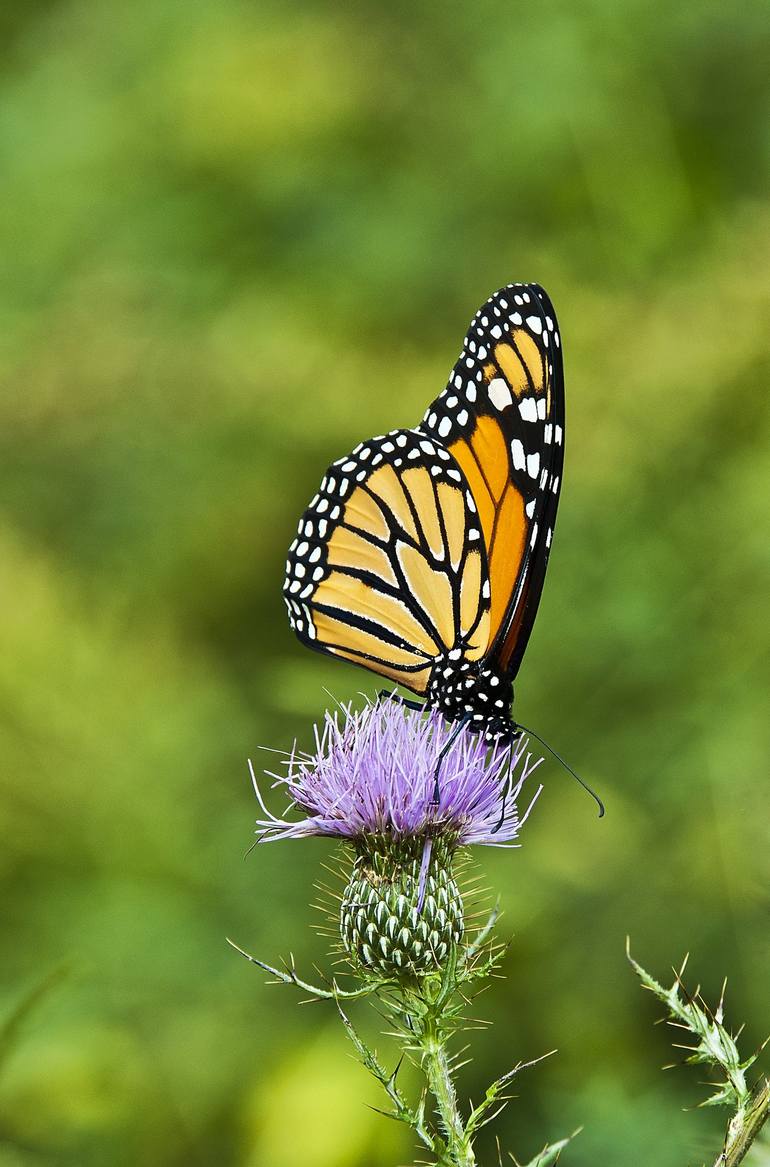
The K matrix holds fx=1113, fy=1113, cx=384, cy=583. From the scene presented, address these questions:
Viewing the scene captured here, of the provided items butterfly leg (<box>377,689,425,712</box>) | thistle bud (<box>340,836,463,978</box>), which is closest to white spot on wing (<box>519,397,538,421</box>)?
butterfly leg (<box>377,689,425,712</box>)

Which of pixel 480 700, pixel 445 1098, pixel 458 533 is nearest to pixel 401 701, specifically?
pixel 480 700

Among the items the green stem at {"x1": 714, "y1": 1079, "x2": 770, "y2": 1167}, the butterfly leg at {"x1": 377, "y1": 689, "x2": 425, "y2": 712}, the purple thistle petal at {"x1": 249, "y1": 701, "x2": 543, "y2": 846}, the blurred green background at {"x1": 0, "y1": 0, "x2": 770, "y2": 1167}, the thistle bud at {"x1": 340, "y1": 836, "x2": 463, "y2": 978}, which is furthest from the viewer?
the blurred green background at {"x1": 0, "y1": 0, "x2": 770, "y2": 1167}

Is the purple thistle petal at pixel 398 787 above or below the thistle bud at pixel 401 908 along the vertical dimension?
above

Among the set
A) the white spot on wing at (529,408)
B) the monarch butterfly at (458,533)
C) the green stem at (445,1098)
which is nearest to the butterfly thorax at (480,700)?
the monarch butterfly at (458,533)

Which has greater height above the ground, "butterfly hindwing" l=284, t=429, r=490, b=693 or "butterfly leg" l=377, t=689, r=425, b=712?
"butterfly hindwing" l=284, t=429, r=490, b=693

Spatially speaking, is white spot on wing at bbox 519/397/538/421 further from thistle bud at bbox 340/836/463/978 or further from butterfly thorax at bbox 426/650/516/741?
thistle bud at bbox 340/836/463/978

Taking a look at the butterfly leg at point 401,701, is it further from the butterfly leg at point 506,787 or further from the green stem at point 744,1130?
the green stem at point 744,1130

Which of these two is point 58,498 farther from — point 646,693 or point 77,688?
point 646,693
